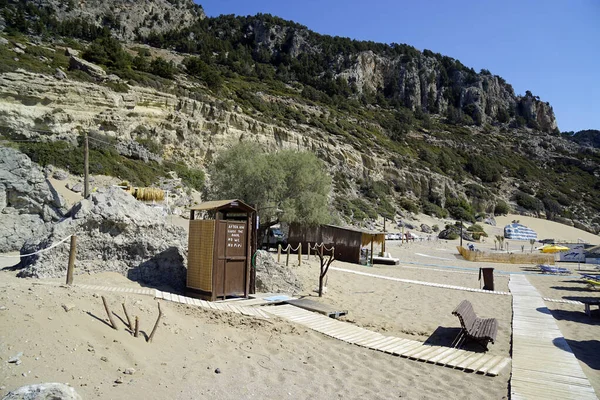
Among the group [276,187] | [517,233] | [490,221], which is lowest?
[517,233]

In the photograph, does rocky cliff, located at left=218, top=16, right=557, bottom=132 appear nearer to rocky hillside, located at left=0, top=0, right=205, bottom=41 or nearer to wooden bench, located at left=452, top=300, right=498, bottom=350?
rocky hillside, located at left=0, top=0, right=205, bottom=41

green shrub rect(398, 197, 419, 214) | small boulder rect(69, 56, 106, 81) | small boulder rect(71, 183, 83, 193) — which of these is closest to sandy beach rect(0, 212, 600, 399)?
small boulder rect(71, 183, 83, 193)

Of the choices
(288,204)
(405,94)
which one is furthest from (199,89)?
(405,94)

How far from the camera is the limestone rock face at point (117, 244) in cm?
862

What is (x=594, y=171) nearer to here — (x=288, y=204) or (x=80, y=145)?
(x=288, y=204)

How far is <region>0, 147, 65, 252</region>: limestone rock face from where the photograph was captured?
36.7 ft

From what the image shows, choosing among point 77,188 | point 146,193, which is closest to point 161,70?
point 146,193

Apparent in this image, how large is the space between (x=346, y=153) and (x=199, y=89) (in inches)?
769

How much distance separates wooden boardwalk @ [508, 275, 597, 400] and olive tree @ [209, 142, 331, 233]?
42.6ft

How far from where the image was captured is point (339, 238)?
22.7 m

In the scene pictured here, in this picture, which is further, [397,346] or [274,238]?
[274,238]

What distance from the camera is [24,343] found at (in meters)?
4.73

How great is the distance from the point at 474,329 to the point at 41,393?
295 inches

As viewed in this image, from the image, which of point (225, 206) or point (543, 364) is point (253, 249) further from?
point (543, 364)
